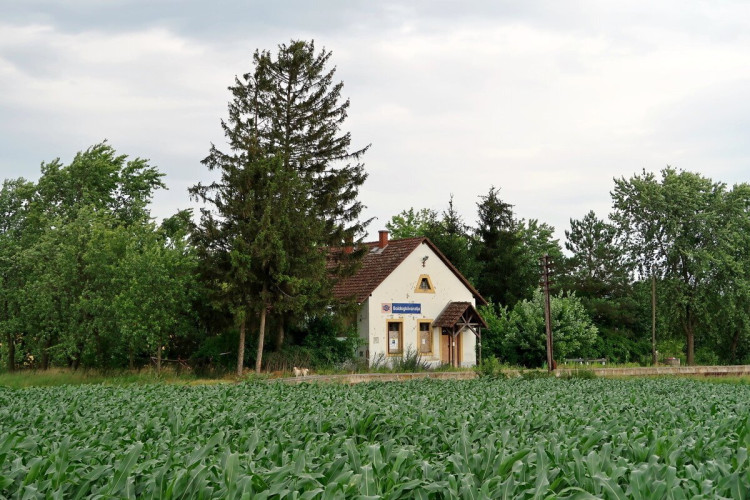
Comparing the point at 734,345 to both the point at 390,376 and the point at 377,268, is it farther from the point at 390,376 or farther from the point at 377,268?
the point at 390,376

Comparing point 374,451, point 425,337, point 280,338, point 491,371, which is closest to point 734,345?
point 425,337

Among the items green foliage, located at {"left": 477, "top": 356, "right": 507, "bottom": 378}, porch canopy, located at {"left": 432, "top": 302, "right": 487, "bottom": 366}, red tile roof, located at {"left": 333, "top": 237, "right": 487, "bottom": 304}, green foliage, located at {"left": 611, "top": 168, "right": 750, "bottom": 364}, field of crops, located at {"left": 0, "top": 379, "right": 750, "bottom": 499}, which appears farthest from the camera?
green foliage, located at {"left": 611, "top": 168, "right": 750, "bottom": 364}

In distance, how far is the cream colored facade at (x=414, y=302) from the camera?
4084 cm

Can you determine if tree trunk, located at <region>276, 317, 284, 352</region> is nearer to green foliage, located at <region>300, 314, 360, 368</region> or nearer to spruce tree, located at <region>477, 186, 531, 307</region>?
green foliage, located at <region>300, 314, 360, 368</region>

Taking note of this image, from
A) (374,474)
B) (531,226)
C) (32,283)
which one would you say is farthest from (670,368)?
(531,226)

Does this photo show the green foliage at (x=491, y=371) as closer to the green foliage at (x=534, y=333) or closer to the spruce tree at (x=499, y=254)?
the green foliage at (x=534, y=333)

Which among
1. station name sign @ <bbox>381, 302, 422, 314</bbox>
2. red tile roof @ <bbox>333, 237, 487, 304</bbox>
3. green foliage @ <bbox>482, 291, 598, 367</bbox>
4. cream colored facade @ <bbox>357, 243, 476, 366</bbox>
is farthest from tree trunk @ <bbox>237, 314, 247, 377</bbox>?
green foliage @ <bbox>482, 291, 598, 367</bbox>

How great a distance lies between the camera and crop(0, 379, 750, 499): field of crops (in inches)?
208

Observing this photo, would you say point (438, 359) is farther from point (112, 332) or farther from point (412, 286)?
point (112, 332)

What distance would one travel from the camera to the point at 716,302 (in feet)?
166

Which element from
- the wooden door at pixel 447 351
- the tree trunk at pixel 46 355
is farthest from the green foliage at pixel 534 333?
the tree trunk at pixel 46 355

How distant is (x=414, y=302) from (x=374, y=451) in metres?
36.7

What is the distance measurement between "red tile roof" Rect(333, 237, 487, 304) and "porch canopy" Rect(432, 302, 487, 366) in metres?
2.35

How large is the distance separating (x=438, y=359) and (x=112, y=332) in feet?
59.6
